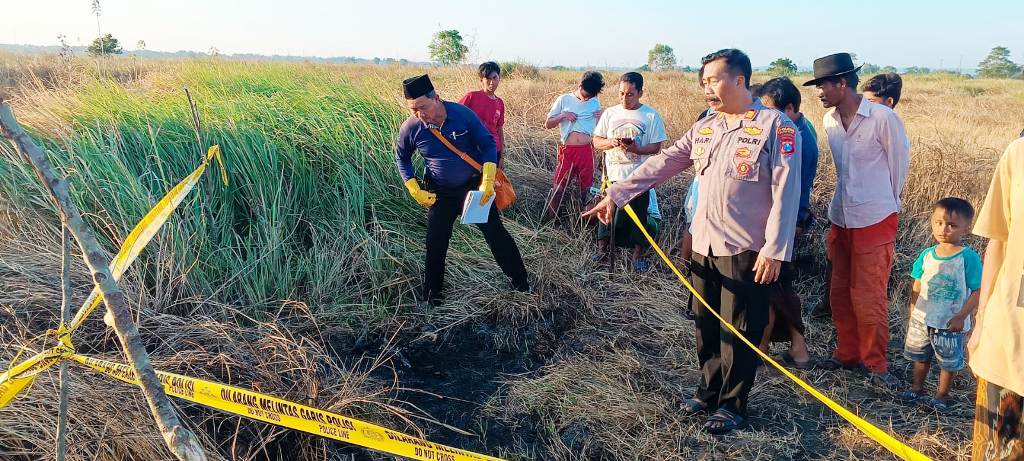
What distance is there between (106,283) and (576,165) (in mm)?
4378

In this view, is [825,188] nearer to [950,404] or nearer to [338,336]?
[950,404]

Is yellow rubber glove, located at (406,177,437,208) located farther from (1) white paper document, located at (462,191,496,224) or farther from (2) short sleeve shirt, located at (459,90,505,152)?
(2) short sleeve shirt, located at (459,90,505,152)

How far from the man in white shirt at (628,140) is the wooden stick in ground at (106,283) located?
11.3 ft

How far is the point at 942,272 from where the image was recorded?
119 inches

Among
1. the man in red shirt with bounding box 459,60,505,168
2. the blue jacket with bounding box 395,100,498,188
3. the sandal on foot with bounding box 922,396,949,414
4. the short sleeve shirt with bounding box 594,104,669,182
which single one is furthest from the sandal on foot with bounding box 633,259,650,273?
the sandal on foot with bounding box 922,396,949,414

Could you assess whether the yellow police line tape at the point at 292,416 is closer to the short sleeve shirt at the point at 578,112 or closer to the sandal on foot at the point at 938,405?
the sandal on foot at the point at 938,405

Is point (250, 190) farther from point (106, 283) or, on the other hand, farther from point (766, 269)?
point (766, 269)

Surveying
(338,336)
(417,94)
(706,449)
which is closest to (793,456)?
(706,449)

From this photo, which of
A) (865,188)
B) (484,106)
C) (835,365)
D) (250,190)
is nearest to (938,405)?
(835,365)

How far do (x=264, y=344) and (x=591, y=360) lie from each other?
180 cm

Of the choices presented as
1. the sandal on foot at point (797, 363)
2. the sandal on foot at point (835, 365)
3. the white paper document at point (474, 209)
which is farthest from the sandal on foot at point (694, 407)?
the white paper document at point (474, 209)

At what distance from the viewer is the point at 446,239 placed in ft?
13.2

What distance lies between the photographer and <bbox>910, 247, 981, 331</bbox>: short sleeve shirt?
3.00 metres

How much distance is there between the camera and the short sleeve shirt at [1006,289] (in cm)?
172
